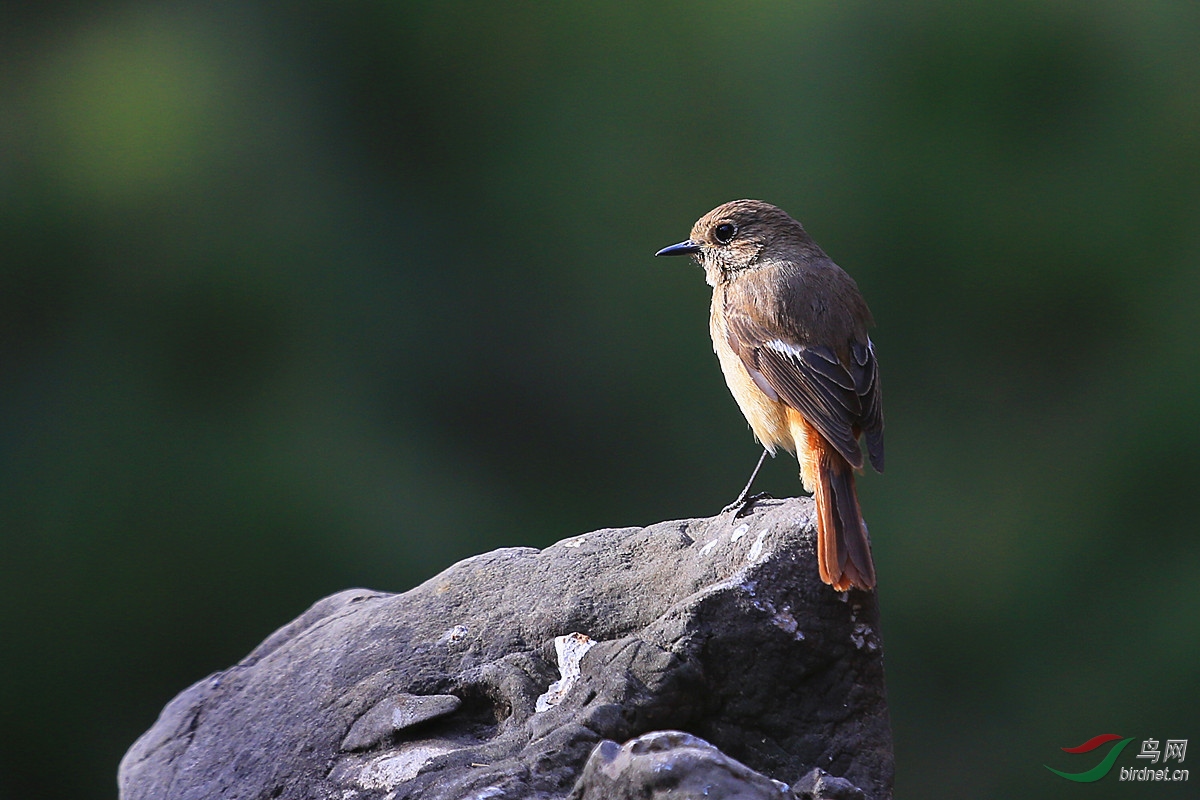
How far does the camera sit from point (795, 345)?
383 centimetres

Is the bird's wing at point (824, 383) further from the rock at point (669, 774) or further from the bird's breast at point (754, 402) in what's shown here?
the rock at point (669, 774)

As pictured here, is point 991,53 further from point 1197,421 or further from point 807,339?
point 807,339

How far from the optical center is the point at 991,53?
6.49 meters

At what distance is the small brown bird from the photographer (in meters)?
3.49

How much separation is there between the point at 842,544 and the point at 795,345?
1046 millimetres

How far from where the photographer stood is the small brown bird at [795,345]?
349 centimetres

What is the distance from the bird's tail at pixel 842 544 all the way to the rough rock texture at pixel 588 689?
0.08 m

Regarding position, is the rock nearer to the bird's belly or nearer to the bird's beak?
the bird's belly

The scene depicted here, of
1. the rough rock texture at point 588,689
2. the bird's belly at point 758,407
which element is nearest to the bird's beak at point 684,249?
the bird's belly at point 758,407

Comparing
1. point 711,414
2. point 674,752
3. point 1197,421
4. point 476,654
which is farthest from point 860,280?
point 674,752

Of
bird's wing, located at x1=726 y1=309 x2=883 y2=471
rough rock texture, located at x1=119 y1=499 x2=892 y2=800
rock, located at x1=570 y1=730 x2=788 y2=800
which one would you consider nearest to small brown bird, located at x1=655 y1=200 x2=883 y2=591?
bird's wing, located at x1=726 y1=309 x2=883 y2=471

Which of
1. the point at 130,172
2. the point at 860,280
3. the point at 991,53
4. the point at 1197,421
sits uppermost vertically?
the point at 130,172

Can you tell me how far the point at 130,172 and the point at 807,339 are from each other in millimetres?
4747

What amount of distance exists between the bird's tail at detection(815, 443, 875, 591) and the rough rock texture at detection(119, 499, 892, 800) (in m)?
0.08
